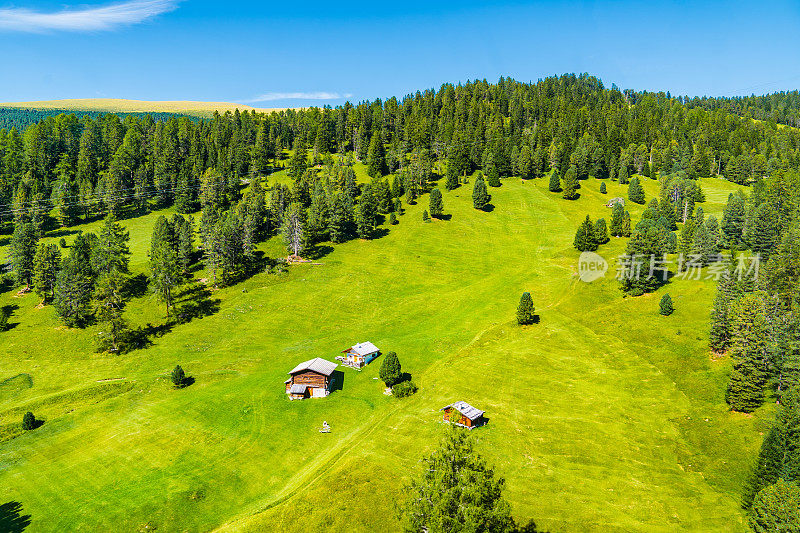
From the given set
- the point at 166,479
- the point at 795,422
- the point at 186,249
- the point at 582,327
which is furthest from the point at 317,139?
the point at 795,422

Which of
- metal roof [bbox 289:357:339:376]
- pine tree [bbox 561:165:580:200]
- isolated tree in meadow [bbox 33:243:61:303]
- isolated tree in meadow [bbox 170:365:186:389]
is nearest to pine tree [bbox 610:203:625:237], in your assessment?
pine tree [bbox 561:165:580:200]

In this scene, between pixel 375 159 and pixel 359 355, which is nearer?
pixel 359 355

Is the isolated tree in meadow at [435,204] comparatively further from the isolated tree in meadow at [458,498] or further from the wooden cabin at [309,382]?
the isolated tree in meadow at [458,498]

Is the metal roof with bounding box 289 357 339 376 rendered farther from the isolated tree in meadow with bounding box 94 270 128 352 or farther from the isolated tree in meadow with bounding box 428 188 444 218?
the isolated tree in meadow with bounding box 428 188 444 218

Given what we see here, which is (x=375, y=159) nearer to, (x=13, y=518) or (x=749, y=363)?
(x=749, y=363)

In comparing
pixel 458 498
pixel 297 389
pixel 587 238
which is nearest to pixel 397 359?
pixel 297 389

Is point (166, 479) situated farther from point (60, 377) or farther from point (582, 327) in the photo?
point (582, 327)
